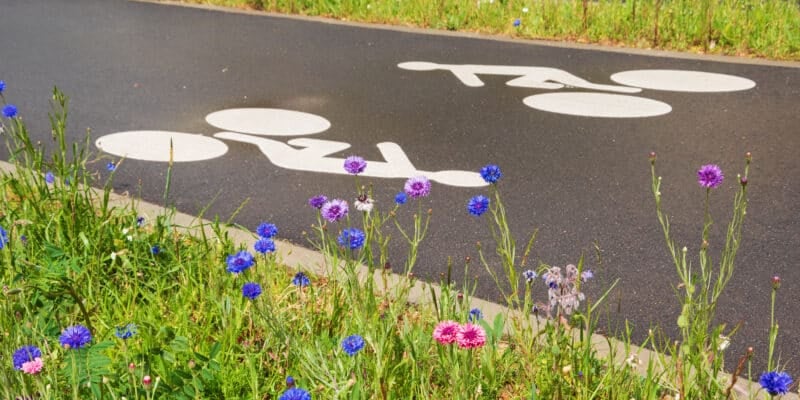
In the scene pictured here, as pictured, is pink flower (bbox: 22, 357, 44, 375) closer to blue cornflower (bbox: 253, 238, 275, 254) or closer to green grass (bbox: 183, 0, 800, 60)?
blue cornflower (bbox: 253, 238, 275, 254)

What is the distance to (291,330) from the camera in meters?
2.78

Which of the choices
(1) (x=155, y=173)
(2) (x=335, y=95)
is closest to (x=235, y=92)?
(2) (x=335, y=95)

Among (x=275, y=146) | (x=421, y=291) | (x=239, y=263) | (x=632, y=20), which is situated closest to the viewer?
(x=239, y=263)

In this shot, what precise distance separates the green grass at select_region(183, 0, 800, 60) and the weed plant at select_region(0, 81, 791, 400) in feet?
17.7

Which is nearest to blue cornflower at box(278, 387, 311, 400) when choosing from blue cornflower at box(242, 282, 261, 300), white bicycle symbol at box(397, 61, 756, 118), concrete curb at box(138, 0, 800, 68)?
blue cornflower at box(242, 282, 261, 300)

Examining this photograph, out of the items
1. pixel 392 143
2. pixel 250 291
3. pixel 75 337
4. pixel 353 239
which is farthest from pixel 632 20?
pixel 75 337

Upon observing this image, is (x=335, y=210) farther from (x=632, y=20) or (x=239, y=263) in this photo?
(x=632, y=20)

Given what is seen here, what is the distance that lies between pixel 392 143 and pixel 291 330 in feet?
10.1

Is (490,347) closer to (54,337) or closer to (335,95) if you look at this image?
(54,337)

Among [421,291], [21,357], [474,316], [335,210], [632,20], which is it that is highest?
[632,20]

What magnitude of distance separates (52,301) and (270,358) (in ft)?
2.64

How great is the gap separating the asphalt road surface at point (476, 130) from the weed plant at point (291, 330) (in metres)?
0.73

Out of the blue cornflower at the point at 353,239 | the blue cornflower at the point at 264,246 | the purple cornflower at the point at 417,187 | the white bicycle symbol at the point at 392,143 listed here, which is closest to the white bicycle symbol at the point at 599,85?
the white bicycle symbol at the point at 392,143

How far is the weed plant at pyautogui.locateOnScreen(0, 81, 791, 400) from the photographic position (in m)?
2.42
